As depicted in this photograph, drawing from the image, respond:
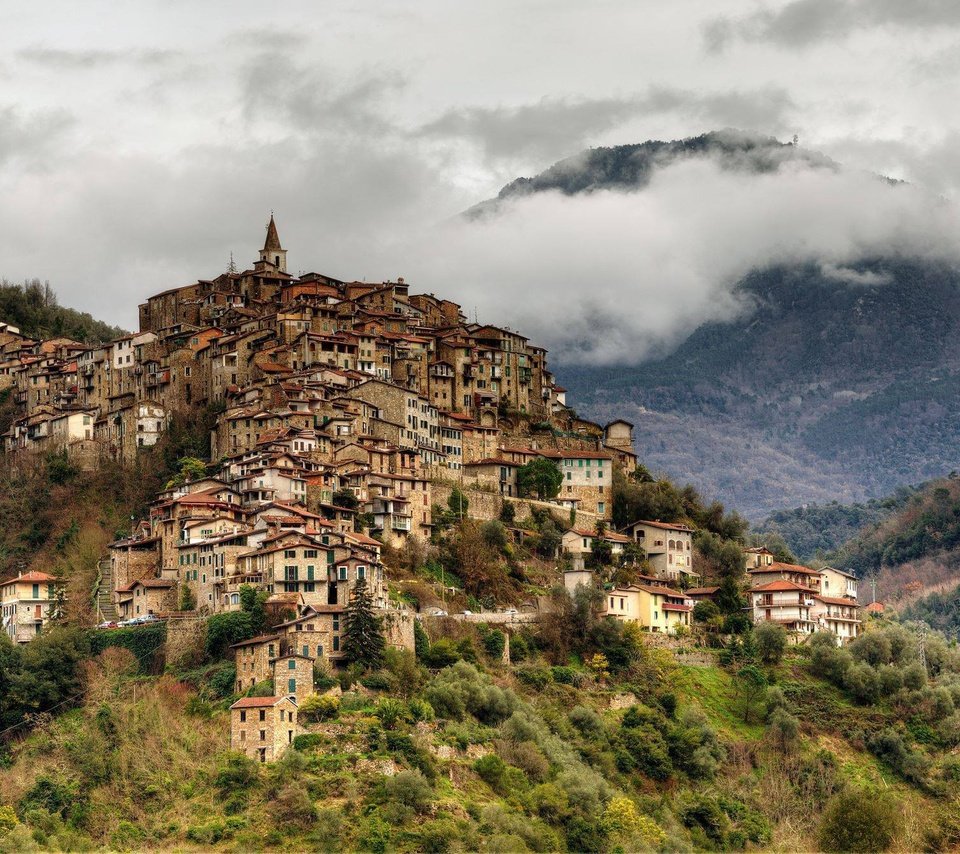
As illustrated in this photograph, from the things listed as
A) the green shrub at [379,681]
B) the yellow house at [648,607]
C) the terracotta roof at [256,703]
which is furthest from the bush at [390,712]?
the yellow house at [648,607]

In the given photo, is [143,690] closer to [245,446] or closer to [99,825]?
[99,825]

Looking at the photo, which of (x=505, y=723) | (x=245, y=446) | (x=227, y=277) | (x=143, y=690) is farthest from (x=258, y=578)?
(x=227, y=277)

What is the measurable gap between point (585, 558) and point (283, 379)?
17896mm

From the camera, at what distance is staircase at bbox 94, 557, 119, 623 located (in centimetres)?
8375

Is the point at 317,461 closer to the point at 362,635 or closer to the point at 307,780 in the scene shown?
the point at 362,635

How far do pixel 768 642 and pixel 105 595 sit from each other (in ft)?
97.0

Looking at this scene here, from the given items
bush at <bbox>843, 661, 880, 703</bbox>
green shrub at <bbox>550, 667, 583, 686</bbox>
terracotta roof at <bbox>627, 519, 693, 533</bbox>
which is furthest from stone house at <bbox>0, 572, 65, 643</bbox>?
bush at <bbox>843, 661, 880, 703</bbox>

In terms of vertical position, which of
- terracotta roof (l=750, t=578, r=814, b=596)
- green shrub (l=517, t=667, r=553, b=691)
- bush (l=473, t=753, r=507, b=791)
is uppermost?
terracotta roof (l=750, t=578, r=814, b=596)

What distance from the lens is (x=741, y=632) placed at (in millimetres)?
92125

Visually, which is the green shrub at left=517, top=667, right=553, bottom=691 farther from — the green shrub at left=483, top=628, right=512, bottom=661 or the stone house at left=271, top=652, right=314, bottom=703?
the stone house at left=271, top=652, right=314, bottom=703

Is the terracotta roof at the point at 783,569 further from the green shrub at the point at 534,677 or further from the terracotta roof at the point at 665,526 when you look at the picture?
the green shrub at the point at 534,677

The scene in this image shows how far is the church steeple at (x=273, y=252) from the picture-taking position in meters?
125

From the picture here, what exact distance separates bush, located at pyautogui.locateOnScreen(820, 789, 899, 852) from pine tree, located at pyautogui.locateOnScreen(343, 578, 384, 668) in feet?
59.3

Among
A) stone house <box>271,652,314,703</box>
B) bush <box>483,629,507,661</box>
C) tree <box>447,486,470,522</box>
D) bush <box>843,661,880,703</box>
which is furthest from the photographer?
tree <box>447,486,470,522</box>
